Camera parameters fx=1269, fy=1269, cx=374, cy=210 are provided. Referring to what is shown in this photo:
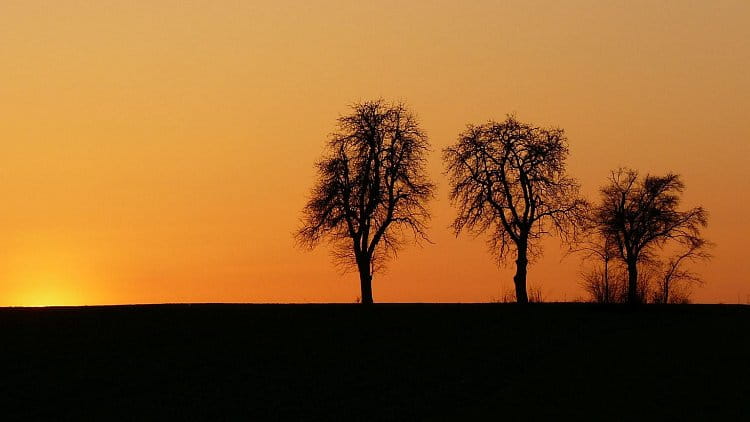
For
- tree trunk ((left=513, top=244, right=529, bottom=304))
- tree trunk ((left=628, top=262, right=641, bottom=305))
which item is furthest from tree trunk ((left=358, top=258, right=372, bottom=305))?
tree trunk ((left=628, top=262, right=641, bottom=305))

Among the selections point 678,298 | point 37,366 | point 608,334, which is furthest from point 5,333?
point 678,298

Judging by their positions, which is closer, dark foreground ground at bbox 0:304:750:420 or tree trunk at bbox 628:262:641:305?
dark foreground ground at bbox 0:304:750:420

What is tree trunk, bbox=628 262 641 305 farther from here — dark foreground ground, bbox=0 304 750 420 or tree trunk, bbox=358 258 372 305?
tree trunk, bbox=358 258 372 305

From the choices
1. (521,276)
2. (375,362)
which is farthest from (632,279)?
(375,362)

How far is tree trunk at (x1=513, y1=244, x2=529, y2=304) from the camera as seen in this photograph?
226 feet

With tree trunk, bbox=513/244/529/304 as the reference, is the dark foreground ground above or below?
below

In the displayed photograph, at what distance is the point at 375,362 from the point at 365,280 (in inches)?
939

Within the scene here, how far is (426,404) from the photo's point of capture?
135ft

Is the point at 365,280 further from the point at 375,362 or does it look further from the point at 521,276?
the point at 375,362

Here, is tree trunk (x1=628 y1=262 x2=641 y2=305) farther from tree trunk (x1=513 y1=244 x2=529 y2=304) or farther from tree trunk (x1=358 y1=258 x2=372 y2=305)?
tree trunk (x1=358 y1=258 x2=372 y2=305)

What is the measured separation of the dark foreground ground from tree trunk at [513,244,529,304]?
8.54 meters

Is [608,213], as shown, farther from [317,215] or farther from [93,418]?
[93,418]

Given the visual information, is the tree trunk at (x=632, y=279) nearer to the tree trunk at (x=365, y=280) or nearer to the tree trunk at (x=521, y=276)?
the tree trunk at (x=521, y=276)

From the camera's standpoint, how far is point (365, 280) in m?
71.1
